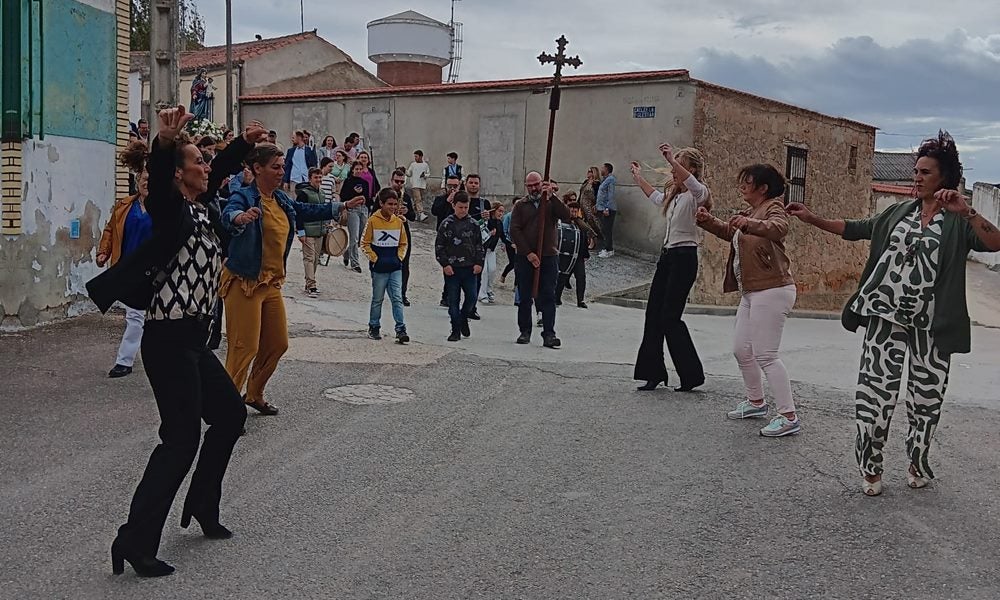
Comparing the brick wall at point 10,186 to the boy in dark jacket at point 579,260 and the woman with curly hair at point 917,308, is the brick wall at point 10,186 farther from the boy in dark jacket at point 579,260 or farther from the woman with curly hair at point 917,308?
the woman with curly hair at point 917,308

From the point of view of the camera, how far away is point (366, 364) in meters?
9.42

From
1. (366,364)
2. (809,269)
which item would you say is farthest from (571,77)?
(366,364)

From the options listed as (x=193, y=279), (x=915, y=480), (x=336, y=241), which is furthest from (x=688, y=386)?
(x=336, y=241)

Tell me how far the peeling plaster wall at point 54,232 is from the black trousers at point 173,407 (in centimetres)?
689

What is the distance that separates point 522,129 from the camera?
22344 mm

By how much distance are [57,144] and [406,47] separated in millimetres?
23589

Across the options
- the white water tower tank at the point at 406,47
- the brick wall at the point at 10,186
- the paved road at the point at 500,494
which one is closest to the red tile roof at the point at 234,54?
the white water tower tank at the point at 406,47

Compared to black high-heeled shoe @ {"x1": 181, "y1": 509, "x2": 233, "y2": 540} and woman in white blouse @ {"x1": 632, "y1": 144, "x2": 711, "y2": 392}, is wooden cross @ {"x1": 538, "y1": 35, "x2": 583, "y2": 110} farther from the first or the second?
black high-heeled shoe @ {"x1": 181, "y1": 509, "x2": 233, "y2": 540}

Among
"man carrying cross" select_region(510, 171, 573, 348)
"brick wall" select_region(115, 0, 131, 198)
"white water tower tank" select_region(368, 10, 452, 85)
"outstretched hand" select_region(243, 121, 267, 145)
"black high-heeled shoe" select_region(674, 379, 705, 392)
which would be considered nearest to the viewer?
"outstretched hand" select_region(243, 121, 267, 145)

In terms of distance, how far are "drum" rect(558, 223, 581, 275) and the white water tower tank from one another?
1995 centimetres

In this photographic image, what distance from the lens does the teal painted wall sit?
10.6 meters

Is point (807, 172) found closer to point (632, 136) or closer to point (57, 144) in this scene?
point (632, 136)

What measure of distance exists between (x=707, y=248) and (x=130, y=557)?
17.2 metres

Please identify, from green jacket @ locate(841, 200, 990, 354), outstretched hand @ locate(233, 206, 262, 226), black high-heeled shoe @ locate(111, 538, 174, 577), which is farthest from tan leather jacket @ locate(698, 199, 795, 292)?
black high-heeled shoe @ locate(111, 538, 174, 577)
